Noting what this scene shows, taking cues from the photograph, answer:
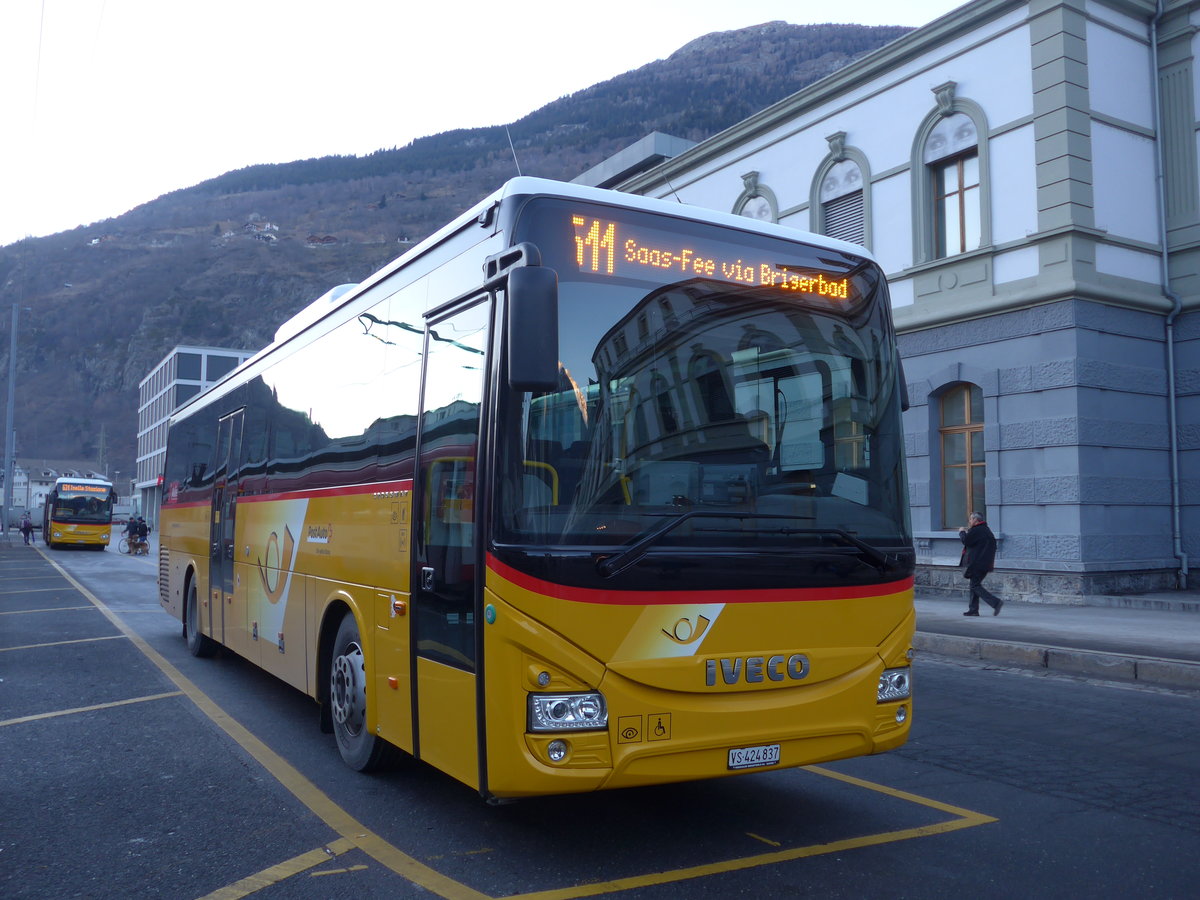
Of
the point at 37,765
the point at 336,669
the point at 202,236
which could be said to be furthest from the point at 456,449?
the point at 202,236

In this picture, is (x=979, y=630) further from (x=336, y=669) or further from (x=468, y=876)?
(x=468, y=876)

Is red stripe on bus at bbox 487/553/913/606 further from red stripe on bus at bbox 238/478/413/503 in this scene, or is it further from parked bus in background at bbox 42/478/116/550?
parked bus in background at bbox 42/478/116/550

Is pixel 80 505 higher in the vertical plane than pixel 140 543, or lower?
higher

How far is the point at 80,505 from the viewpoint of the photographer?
1795 inches

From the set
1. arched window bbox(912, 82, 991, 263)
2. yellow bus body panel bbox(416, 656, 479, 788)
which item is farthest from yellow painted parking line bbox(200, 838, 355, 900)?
arched window bbox(912, 82, 991, 263)

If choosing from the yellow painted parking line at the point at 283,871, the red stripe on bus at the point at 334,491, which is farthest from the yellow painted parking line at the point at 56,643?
the yellow painted parking line at the point at 283,871

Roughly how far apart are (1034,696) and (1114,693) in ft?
2.77

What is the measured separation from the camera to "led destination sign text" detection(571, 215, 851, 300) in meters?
4.50

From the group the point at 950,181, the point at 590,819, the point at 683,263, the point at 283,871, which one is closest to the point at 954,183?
the point at 950,181

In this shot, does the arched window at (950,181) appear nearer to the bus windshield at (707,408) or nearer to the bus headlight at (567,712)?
the bus windshield at (707,408)

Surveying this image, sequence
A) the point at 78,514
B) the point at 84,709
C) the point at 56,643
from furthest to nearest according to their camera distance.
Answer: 1. the point at 78,514
2. the point at 56,643
3. the point at 84,709

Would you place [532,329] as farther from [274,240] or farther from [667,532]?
[274,240]

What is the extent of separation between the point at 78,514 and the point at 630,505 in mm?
47363

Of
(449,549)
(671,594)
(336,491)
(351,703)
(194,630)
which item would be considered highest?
(336,491)
